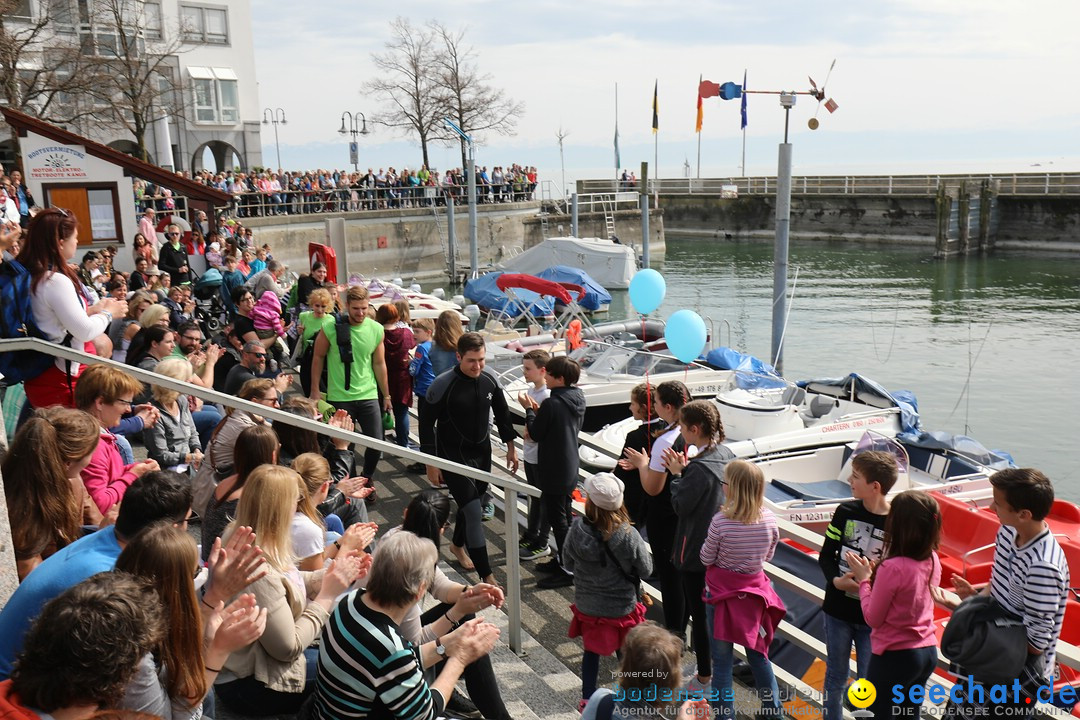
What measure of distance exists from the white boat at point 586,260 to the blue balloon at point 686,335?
21946mm

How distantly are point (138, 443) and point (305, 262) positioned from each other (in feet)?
85.9

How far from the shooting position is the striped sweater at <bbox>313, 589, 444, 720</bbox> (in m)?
2.89

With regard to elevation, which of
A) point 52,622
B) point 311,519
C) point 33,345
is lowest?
point 311,519

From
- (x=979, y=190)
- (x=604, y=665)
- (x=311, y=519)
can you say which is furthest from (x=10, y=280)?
(x=979, y=190)

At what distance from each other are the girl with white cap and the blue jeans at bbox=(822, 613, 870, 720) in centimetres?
91

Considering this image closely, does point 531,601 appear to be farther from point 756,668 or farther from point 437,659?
point 437,659

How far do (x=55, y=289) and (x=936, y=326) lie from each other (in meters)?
28.3

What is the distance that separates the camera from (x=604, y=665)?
5.05 m

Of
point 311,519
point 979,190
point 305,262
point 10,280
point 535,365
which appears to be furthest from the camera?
point 979,190

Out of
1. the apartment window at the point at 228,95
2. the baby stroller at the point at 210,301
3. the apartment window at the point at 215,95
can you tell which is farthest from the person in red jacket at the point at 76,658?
the apartment window at the point at 228,95

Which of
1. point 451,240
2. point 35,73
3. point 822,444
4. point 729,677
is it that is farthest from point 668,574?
point 451,240

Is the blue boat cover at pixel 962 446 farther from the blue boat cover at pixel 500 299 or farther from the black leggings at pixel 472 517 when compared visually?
the blue boat cover at pixel 500 299

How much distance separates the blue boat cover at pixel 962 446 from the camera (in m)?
9.46

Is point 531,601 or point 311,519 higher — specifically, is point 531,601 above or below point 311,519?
below
